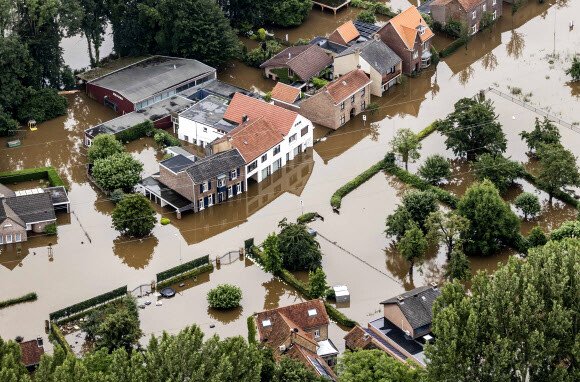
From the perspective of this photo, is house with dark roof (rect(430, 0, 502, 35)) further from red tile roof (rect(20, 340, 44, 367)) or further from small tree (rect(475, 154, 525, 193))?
red tile roof (rect(20, 340, 44, 367))

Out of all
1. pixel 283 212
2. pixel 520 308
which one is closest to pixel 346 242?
pixel 283 212

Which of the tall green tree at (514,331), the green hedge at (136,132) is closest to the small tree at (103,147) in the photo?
the green hedge at (136,132)

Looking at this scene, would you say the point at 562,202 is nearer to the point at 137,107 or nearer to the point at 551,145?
the point at 551,145

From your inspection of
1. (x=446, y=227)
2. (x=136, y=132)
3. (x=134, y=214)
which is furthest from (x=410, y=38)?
(x=134, y=214)

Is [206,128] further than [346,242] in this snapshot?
Yes

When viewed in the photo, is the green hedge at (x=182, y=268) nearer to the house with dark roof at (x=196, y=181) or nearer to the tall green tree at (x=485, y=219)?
the house with dark roof at (x=196, y=181)

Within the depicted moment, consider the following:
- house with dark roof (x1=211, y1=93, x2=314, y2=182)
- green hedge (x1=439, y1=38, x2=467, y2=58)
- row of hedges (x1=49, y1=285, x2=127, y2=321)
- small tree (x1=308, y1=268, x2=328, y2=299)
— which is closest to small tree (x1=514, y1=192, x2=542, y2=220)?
small tree (x1=308, y1=268, x2=328, y2=299)

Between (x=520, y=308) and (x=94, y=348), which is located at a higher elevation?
(x=520, y=308)
